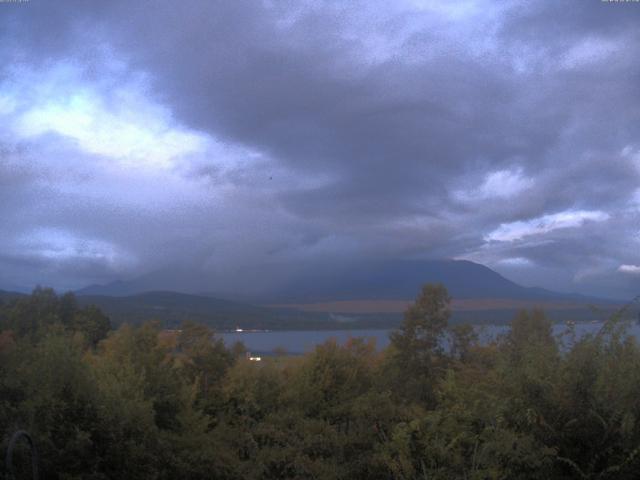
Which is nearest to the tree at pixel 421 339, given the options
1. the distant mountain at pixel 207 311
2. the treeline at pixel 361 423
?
the treeline at pixel 361 423

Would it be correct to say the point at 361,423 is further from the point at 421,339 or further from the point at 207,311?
the point at 207,311

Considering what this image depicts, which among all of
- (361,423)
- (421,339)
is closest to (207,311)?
(421,339)

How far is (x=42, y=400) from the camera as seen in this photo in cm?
858

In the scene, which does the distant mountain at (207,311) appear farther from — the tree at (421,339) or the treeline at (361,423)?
the treeline at (361,423)

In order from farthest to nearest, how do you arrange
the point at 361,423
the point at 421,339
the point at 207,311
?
the point at 207,311
the point at 421,339
the point at 361,423

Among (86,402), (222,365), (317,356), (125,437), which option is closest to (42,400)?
(86,402)

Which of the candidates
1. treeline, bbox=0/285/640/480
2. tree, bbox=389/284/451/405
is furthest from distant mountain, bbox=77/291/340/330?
treeline, bbox=0/285/640/480

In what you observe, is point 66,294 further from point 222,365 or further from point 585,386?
point 585,386

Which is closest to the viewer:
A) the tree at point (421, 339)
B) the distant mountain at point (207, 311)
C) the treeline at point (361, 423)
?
the treeline at point (361, 423)

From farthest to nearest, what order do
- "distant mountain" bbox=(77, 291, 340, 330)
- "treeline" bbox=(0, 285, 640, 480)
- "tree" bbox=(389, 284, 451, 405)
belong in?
"distant mountain" bbox=(77, 291, 340, 330), "tree" bbox=(389, 284, 451, 405), "treeline" bbox=(0, 285, 640, 480)

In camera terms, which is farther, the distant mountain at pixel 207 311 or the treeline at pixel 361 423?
the distant mountain at pixel 207 311

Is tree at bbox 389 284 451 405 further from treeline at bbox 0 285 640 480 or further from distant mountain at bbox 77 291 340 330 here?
distant mountain at bbox 77 291 340 330

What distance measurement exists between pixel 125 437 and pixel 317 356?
39.3ft

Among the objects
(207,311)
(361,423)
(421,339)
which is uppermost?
(207,311)
